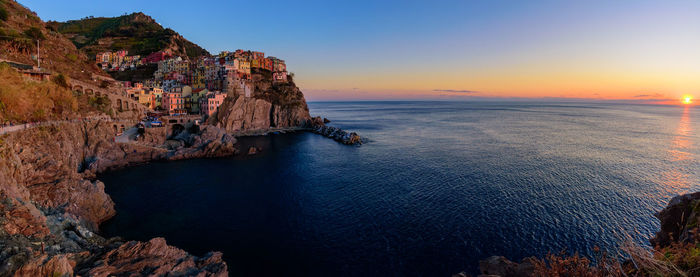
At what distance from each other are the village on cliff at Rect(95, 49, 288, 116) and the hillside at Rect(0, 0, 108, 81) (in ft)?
35.3

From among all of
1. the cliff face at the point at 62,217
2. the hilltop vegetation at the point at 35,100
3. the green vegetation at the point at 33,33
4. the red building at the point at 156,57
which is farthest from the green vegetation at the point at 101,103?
the red building at the point at 156,57

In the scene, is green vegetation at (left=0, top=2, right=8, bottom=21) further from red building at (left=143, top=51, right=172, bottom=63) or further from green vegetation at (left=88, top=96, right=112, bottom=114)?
red building at (left=143, top=51, right=172, bottom=63)

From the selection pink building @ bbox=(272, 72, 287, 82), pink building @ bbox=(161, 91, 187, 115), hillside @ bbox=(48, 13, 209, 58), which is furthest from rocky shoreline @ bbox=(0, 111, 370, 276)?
hillside @ bbox=(48, 13, 209, 58)

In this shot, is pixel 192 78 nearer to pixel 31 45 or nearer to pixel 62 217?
pixel 31 45

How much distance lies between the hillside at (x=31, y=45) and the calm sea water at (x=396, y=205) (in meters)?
35.1

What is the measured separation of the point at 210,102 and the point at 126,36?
98200 mm

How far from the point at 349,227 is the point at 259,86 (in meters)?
75.3

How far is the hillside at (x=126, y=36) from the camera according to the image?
119 meters

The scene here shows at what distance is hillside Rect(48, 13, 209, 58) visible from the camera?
119000 millimetres

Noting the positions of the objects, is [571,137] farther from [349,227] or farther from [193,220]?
[193,220]

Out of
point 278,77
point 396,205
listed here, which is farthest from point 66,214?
point 278,77

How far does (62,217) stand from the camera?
19.9 m

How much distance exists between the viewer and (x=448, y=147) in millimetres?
58219

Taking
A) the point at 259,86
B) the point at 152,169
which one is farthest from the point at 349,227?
the point at 259,86
